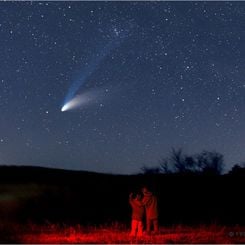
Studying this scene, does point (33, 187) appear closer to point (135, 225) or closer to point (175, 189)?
point (175, 189)

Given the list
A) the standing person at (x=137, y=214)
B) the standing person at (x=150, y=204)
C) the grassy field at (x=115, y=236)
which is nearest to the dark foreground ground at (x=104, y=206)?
the grassy field at (x=115, y=236)

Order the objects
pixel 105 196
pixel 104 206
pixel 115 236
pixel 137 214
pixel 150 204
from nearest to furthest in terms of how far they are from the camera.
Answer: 1. pixel 137 214
2. pixel 115 236
3. pixel 150 204
4. pixel 104 206
5. pixel 105 196

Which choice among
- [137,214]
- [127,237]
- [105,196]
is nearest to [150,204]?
[137,214]

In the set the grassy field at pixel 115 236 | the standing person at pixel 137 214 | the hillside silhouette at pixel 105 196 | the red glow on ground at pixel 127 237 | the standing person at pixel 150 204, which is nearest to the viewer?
the red glow on ground at pixel 127 237

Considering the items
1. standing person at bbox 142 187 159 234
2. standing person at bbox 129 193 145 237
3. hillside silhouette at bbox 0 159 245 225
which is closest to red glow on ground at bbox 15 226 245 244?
standing person at bbox 129 193 145 237

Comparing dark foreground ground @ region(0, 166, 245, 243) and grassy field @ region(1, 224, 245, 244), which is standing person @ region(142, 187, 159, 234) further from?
dark foreground ground @ region(0, 166, 245, 243)

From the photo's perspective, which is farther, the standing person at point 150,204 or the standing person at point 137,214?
the standing person at point 150,204

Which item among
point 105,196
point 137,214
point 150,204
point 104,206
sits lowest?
point 137,214

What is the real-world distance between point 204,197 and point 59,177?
1082 cm

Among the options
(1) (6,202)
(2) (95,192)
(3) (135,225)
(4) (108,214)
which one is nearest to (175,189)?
(2) (95,192)

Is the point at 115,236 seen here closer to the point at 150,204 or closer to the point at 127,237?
the point at 127,237

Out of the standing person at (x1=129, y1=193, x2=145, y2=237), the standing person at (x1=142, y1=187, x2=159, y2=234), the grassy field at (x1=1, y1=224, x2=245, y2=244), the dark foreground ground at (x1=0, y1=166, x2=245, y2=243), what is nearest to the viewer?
the grassy field at (x1=1, y1=224, x2=245, y2=244)

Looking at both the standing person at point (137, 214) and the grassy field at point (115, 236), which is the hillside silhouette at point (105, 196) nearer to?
the grassy field at point (115, 236)

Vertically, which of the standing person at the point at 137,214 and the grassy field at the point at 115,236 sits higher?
the standing person at the point at 137,214
